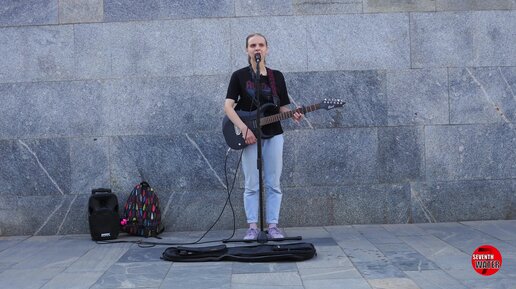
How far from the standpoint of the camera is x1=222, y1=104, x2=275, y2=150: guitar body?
542 cm

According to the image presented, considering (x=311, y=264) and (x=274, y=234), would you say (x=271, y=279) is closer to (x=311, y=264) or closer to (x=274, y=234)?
(x=311, y=264)

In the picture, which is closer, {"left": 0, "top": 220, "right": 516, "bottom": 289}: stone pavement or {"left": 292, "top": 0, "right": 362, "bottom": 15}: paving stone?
{"left": 0, "top": 220, "right": 516, "bottom": 289}: stone pavement

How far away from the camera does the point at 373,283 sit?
408 centimetres

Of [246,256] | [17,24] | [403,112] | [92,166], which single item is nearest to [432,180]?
[403,112]

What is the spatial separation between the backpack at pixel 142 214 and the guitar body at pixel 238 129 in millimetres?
1363

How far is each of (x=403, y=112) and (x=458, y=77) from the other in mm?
755

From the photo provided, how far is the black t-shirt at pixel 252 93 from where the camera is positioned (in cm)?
549

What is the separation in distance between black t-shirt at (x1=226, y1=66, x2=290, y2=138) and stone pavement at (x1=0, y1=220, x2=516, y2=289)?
123cm

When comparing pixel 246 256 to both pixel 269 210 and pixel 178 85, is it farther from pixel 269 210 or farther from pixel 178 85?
pixel 178 85

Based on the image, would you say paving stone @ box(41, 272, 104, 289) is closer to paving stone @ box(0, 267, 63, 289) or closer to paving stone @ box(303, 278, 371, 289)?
paving stone @ box(0, 267, 63, 289)

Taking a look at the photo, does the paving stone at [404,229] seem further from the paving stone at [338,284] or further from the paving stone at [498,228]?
the paving stone at [338,284]

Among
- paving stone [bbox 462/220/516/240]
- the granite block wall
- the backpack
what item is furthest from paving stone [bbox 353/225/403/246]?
the backpack

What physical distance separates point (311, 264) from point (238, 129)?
1.50 meters

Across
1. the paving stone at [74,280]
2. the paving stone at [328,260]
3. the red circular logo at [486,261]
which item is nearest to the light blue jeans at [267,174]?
the paving stone at [328,260]
